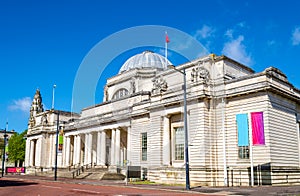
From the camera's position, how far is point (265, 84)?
1315 inches

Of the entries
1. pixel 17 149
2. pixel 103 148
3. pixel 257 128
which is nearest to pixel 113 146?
pixel 103 148

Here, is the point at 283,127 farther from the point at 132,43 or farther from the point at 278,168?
the point at 132,43

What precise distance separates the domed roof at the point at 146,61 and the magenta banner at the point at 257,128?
33.7 meters

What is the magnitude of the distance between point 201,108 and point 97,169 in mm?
25046

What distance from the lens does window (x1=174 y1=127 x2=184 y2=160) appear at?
127 feet

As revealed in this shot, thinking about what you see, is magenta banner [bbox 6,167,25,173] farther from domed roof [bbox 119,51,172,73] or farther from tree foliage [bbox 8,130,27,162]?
domed roof [bbox 119,51,172,73]

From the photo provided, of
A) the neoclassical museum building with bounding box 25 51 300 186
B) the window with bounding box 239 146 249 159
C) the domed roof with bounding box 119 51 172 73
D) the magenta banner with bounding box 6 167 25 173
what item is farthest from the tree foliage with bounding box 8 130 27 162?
the window with bounding box 239 146 249 159

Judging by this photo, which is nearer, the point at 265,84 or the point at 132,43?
the point at 132,43

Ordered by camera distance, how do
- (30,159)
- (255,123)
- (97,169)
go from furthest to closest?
1. (30,159)
2. (97,169)
3. (255,123)

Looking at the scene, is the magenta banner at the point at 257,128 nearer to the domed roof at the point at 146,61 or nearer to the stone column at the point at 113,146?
the stone column at the point at 113,146

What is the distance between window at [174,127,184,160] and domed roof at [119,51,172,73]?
26.6 m

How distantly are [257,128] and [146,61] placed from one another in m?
37.9

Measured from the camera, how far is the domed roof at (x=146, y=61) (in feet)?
215

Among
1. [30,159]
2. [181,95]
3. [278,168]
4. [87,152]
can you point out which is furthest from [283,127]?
[30,159]
